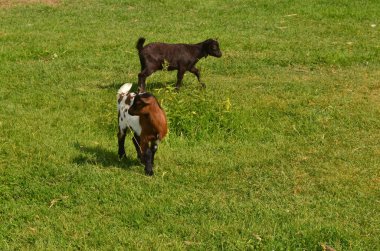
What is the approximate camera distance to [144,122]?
6523mm

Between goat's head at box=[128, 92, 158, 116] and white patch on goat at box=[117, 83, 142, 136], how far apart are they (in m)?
0.24

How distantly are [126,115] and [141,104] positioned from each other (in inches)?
22.1

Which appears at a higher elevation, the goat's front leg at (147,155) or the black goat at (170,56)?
the black goat at (170,56)

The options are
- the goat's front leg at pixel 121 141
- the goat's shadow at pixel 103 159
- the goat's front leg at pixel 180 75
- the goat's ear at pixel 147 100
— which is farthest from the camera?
the goat's front leg at pixel 180 75

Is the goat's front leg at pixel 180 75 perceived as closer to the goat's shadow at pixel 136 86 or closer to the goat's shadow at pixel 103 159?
the goat's shadow at pixel 136 86

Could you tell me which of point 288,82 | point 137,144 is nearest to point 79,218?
point 137,144

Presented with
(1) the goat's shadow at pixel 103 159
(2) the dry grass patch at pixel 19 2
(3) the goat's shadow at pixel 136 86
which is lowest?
(1) the goat's shadow at pixel 103 159

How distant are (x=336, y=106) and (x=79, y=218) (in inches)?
198

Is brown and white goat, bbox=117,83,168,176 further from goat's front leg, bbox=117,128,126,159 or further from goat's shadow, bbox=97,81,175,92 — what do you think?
goat's shadow, bbox=97,81,175,92

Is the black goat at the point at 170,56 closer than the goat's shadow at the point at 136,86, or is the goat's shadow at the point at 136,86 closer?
the black goat at the point at 170,56

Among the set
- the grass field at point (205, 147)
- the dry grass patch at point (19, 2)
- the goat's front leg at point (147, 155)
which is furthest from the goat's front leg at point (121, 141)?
the dry grass patch at point (19, 2)

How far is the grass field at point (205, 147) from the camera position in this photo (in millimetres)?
5707

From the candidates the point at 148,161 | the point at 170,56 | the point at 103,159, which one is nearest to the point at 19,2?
the point at 170,56

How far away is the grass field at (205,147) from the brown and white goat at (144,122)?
329mm
